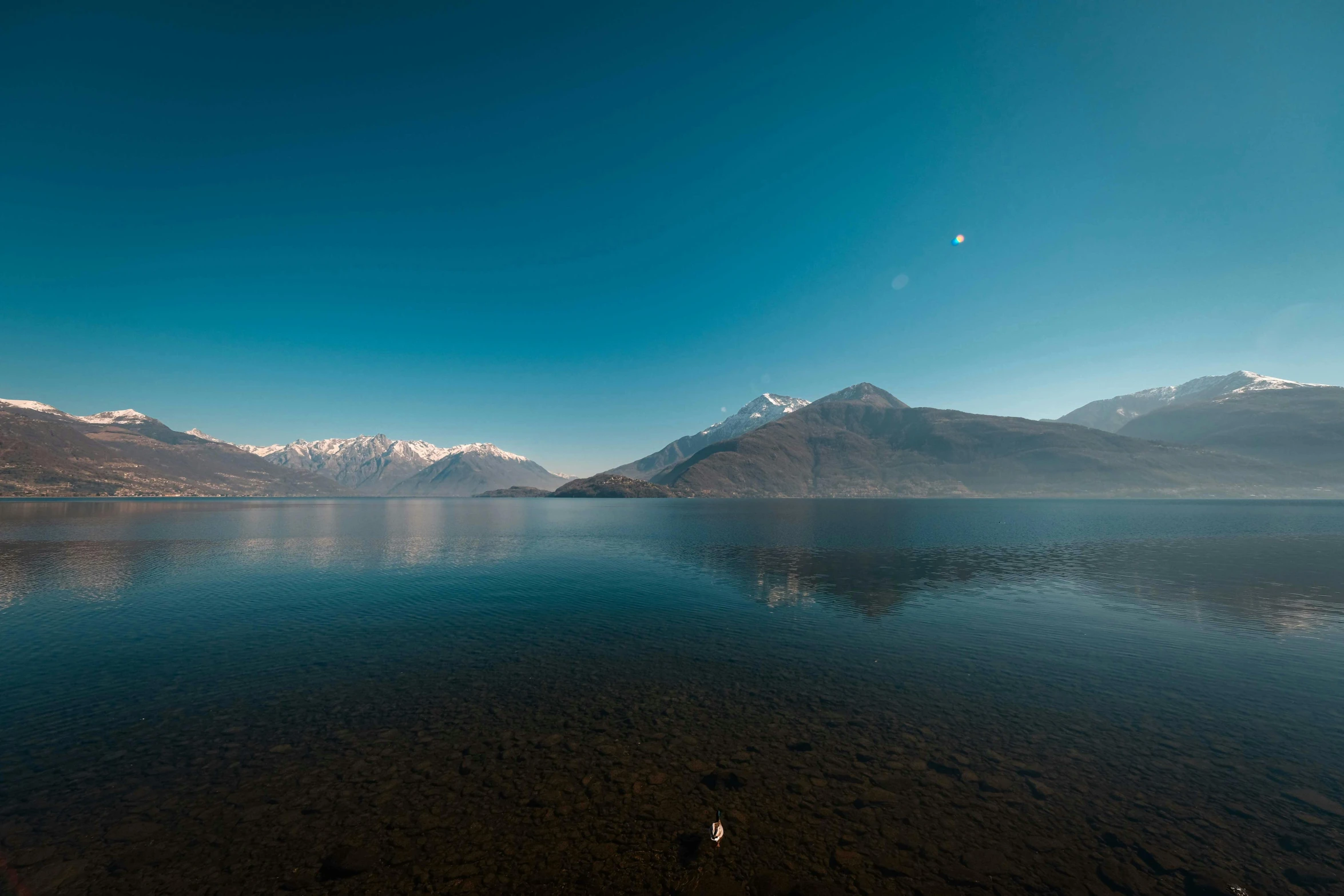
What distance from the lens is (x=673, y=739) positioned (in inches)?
899

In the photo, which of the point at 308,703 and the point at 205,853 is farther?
the point at 308,703

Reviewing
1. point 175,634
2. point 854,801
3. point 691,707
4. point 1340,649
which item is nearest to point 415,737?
point 691,707

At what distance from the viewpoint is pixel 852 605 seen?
48.2 meters

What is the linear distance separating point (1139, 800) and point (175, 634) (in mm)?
60713

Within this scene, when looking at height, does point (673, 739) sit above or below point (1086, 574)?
below

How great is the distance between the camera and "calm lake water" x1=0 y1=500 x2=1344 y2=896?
49.5 ft

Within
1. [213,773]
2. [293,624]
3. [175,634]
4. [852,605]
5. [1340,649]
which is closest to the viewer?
[213,773]

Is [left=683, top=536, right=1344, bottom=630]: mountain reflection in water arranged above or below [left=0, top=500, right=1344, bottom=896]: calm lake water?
above

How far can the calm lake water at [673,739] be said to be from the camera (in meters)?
15.1

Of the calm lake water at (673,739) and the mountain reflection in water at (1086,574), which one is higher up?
the mountain reflection in water at (1086,574)

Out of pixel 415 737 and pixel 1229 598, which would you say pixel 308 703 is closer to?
pixel 415 737

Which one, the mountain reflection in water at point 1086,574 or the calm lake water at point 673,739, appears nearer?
the calm lake water at point 673,739

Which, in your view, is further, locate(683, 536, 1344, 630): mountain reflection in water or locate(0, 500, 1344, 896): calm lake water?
locate(683, 536, 1344, 630): mountain reflection in water

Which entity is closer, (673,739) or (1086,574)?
(673,739)
